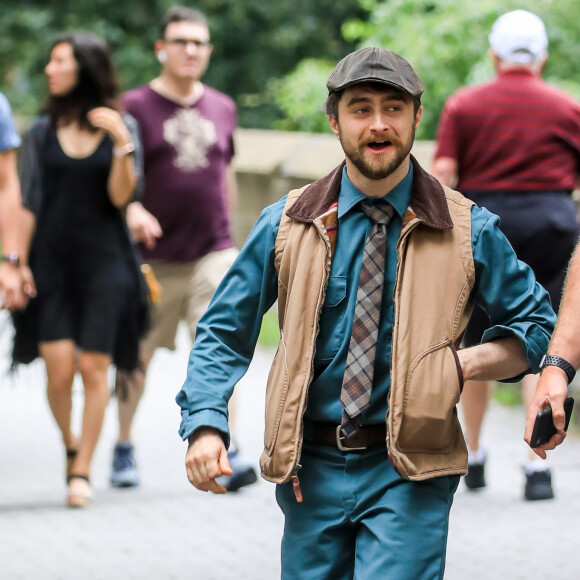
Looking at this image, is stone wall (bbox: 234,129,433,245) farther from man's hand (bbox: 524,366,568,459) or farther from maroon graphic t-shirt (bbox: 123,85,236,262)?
man's hand (bbox: 524,366,568,459)

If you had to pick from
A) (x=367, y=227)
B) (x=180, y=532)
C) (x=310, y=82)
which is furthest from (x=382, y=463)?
(x=310, y=82)

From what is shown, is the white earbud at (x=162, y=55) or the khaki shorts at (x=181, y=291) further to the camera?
the white earbud at (x=162, y=55)

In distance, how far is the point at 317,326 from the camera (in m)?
3.79

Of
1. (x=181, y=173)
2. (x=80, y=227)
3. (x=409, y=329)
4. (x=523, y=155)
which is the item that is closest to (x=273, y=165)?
(x=181, y=173)

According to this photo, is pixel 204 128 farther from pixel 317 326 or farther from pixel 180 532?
pixel 317 326

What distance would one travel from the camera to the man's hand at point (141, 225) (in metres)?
7.34

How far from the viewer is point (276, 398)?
12.5 feet

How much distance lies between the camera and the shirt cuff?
3715 mm

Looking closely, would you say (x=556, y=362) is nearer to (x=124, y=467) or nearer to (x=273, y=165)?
(x=124, y=467)

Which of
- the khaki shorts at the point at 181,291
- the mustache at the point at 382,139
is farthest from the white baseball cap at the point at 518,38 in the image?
the mustache at the point at 382,139

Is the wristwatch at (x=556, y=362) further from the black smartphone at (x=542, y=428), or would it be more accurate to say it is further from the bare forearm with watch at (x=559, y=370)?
the black smartphone at (x=542, y=428)

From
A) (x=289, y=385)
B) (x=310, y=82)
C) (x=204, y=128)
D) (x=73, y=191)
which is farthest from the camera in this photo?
(x=310, y=82)

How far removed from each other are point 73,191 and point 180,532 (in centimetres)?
169

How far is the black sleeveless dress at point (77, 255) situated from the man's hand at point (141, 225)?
119 mm
